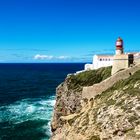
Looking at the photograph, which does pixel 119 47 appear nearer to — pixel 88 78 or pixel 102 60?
pixel 88 78

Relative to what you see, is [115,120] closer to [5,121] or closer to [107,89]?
[107,89]

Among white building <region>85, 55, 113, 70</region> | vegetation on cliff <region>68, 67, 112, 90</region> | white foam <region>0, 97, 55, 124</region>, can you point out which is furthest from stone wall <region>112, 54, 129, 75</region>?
white foam <region>0, 97, 55, 124</region>

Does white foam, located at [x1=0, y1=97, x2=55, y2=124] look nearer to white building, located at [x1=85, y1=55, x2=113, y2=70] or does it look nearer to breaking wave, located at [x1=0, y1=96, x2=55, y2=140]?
breaking wave, located at [x1=0, y1=96, x2=55, y2=140]

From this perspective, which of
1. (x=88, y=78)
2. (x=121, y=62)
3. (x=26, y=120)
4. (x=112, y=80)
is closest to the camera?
(x=112, y=80)

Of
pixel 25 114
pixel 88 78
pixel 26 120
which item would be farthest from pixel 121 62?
pixel 25 114

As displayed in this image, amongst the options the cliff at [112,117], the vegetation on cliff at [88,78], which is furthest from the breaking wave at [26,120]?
the cliff at [112,117]

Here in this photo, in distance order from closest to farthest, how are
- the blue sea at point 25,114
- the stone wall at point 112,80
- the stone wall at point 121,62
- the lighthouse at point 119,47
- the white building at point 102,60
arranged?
the stone wall at point 112,80, the stone wall at point 121,62, the lighthouse at point 119,47, the blue sea at point 25,114, the white building at point 102,60

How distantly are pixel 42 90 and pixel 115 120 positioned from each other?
90.5 metres

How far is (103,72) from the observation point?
232 feet

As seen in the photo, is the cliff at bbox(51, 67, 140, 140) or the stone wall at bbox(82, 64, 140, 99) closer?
the cliff at bbox(51, 67, 140, 140)

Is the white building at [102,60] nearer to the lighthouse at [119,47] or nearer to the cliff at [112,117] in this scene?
the lighthouse at [119,47]

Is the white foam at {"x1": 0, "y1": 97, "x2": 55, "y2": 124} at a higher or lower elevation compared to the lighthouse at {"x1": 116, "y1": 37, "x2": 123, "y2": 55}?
lower

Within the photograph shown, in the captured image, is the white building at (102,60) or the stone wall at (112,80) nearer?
the stone wall at (112,80)

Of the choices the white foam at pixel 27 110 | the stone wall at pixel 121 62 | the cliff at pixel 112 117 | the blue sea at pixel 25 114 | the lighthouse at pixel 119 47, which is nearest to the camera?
the cliff at pixel 112 117
